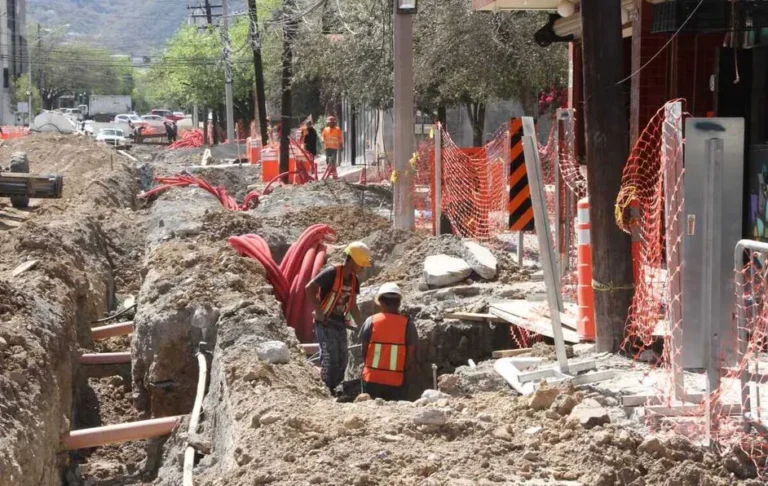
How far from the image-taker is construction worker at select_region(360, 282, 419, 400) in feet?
29.5

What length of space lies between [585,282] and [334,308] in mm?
2272

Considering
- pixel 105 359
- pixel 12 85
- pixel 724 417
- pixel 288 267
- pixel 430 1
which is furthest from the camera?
pixel 12 85

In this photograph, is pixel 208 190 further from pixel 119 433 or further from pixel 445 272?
pixel 119 433

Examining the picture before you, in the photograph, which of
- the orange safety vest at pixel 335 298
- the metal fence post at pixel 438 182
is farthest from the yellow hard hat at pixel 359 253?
the metal fence post at pixel 438 182

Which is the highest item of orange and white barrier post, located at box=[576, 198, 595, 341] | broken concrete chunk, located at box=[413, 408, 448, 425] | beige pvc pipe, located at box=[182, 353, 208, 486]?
orange and white barrier post, located at box=[576, 198, 595, 341]

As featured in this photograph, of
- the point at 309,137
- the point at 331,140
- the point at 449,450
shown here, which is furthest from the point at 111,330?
the point at 309,137

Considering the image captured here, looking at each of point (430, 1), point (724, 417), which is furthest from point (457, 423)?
point (430, 1)

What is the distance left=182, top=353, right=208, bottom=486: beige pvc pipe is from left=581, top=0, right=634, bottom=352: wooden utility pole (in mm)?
2913

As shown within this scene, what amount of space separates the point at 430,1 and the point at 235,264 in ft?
42.1

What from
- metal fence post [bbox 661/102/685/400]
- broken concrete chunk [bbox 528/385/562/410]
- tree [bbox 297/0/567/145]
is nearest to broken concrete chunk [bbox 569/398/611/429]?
broken concrete chunk [bbox 528/385/562/410]

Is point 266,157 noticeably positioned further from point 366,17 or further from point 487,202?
point 487,202

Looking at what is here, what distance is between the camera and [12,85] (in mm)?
107625

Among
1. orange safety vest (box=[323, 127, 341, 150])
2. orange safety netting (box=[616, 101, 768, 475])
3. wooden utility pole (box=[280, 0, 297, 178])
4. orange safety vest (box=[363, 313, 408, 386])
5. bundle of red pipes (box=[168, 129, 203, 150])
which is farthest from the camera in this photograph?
bundle of red pipes (box=[168, 129, 203, 150])

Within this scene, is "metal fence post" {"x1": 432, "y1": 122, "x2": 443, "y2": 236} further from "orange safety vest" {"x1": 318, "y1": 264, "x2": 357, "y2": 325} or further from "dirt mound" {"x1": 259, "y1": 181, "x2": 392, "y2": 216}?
"dirt mound" {"x1": 259, "y1": 181, "x2": 392, "y2": 216}
